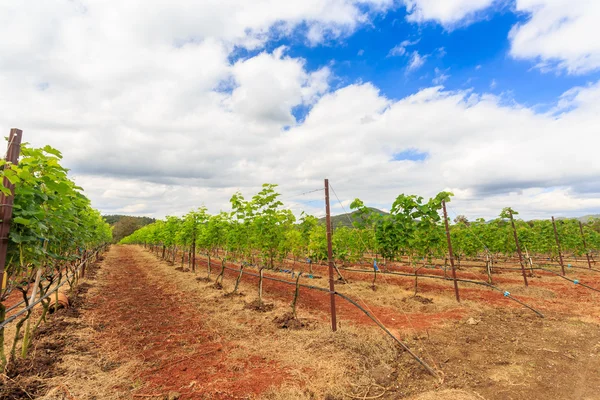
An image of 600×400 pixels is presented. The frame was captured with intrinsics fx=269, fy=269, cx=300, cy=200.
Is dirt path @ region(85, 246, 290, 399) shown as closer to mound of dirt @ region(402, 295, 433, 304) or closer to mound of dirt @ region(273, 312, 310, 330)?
mound of dirt @ region(273, 312, 310, 330)

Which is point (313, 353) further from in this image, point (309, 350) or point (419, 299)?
point (419, 299)

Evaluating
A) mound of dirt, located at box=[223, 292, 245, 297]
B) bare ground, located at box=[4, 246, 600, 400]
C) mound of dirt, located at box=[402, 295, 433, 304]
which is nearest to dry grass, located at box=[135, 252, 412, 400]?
bare ground, located at box=[4, 246, 600, 400]

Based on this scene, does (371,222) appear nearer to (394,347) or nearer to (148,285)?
(394,347)

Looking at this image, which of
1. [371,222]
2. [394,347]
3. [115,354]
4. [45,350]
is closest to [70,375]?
[115,354]

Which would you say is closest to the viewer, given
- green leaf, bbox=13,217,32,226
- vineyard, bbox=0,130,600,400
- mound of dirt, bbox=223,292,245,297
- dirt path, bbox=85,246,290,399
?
green leaf, bbox=13,217,32,226

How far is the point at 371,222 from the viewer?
12.1 metres

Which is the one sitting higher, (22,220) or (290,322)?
(22,220)

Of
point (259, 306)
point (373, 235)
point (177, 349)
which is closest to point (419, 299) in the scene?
point (373, 235)

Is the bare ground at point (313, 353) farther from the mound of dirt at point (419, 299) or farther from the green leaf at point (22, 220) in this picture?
the green leaf at point (22, 220)

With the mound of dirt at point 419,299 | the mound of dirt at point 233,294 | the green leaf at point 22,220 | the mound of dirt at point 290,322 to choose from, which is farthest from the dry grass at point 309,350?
the mound of dirt at point 419,299

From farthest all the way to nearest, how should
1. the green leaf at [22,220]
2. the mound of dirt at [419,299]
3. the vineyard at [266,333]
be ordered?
the mound of dirt at [419,299]
the vineyard at [266,333]
the green leaf at [22,220]

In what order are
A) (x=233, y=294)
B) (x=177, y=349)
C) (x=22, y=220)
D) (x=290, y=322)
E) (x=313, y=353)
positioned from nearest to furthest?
(x=22, y=220) → (x=313, y=353) → (x=177, y=349) → (x=290, y=322) → (x=233, y=294)

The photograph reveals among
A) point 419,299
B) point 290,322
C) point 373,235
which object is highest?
point 373,235

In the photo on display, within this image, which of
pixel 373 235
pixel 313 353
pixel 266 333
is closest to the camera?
pixel 313 353
